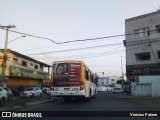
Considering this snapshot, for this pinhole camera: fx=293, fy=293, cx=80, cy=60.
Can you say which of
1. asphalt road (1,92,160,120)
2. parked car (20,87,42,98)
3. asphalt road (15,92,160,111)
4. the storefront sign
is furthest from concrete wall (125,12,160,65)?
asphalt road (1,92,160,120)

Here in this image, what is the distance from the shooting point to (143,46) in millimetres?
43375

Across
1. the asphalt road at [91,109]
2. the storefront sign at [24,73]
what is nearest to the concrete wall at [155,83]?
the asphalt road at [91,109]

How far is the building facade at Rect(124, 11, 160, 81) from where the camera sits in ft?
137

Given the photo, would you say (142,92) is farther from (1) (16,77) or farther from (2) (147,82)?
(1) (16,77)

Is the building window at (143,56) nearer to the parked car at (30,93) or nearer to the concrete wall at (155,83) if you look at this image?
A: the concrete wall at (155,83)

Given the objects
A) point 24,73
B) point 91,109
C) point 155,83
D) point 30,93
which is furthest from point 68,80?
point 24,73

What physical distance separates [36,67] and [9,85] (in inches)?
712

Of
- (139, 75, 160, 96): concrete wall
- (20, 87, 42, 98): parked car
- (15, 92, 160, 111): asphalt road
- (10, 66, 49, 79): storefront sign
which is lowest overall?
(15, 92, 160, 111): asphalt road

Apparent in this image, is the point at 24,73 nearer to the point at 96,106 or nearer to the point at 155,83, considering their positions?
the point at 155,83

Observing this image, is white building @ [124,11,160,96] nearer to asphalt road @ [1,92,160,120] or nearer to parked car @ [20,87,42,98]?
parked car @ [20,87,42,98]

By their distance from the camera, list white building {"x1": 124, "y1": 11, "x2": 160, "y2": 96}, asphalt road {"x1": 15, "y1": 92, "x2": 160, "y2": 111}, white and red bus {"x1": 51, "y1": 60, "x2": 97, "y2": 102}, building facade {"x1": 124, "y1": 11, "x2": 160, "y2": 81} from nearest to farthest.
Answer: asphalt road {"x1": 15, "y1": 92, "x2": 160, "y2": 111} < white and red bus {"x1": 51, "y1": 60, "x2": 97, "y2": 102} < white building {"x1": 124, "y1": 11, "x2": 160, "y2": 96} < building facade {"x1": 124, "y1": 11, "x2": 160, "y2": 81}

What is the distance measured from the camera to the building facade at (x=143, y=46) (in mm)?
41812

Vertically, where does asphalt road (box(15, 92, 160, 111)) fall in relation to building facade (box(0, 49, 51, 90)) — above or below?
below

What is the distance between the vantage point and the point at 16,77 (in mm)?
50469
